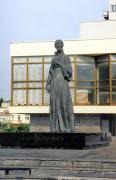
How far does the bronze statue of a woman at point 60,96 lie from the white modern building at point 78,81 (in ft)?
91.5

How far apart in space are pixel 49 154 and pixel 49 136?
4.37ft

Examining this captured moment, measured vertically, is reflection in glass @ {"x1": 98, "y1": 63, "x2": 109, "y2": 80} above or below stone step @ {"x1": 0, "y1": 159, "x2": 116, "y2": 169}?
above

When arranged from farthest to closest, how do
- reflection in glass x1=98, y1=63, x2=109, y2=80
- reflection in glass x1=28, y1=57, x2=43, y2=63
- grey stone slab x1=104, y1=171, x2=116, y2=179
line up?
reflection in glass x1=28, y1=57, x2=43, y2=63
reflection in glass x1=98, y1=63, x2=109, y2=80
grey stone slab x1=104, y1=171, x2=116, y2=179

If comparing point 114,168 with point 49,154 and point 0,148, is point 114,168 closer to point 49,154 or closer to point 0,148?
point 49,154

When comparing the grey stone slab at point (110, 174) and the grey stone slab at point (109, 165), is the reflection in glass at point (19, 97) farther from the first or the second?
the grey stone slab at point (110, 174)

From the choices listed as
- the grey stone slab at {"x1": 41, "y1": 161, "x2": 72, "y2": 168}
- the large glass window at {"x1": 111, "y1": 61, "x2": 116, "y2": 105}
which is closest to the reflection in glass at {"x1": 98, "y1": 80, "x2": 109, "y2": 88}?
the large glass window at {"x1": 111, "y1": 61, "x2": 116, "y2": 105}

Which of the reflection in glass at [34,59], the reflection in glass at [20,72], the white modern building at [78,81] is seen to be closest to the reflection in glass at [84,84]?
the white modern building at [78,81]

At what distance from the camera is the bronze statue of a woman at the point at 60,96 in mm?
15867

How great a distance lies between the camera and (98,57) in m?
46.3

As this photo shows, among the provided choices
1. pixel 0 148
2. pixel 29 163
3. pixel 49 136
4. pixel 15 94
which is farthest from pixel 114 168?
pixel 15 94

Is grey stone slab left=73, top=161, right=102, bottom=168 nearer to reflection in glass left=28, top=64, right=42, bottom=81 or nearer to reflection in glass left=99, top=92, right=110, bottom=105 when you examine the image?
reflection in glass left=99, top=92, right=110, bottom=105

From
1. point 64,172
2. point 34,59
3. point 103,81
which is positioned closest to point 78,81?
point 103,81

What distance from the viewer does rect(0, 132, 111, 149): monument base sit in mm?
14223

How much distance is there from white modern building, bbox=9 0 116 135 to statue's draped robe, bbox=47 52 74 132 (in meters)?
27.9
